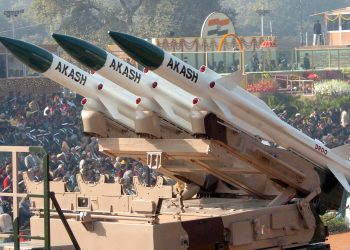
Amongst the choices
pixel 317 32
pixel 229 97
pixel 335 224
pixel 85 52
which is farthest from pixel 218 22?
pixel 229 97

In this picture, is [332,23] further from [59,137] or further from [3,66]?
[59,137]

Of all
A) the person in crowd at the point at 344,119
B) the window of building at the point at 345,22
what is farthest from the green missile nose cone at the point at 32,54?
the window of building at the point at 345,22

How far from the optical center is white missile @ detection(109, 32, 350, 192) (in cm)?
1534

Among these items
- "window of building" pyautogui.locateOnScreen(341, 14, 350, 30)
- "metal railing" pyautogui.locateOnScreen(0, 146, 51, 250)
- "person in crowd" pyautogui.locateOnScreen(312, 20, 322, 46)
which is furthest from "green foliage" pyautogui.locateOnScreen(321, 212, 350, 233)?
"window of building" pyautogui.locateOnScreen(341, 14, 350, 30)

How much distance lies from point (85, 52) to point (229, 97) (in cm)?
204

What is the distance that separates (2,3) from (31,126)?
401 feet

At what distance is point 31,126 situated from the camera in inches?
1319

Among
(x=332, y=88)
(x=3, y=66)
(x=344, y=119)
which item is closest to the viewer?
(x=344, y=119)

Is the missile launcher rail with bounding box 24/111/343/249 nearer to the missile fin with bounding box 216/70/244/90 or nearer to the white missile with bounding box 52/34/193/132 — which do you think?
the white missile with bounding box 52/34/193/132

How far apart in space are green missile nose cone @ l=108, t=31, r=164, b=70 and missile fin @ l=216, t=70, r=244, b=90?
857 mm

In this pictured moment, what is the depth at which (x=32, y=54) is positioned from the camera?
631 inches

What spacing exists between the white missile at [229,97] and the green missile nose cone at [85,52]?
34cm

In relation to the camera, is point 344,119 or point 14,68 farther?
point 14,68

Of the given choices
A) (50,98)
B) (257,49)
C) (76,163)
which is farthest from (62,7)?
(76,163)
